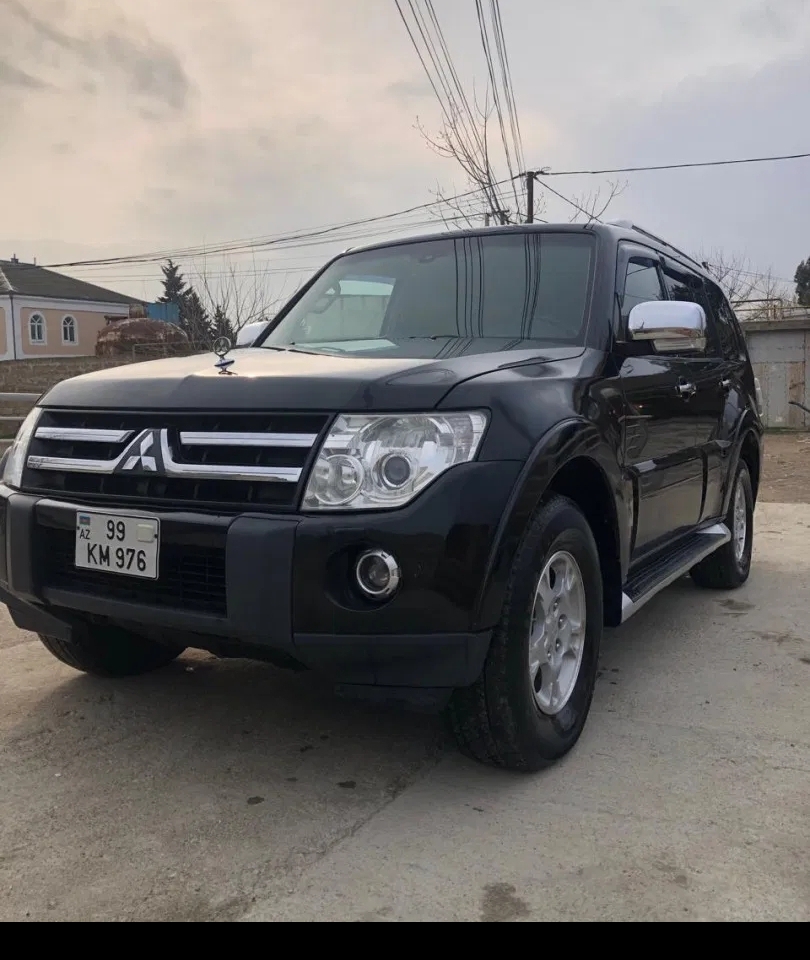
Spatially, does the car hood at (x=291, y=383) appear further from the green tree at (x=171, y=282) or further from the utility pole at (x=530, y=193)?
the green tree at (x=171, y=282)

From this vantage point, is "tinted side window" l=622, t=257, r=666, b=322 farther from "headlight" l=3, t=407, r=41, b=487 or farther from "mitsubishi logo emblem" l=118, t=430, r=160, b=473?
"headlight" l=3, t=407, r=41, b=487

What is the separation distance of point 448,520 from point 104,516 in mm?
1064

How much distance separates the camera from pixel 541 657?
2.82m

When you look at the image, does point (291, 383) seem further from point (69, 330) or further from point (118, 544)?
point (69, 330)

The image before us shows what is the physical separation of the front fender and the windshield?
0.52 m

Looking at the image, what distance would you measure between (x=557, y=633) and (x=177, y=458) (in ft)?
4.36

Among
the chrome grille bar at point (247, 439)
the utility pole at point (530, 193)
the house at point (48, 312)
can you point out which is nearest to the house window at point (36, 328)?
the house at point (48, 312)

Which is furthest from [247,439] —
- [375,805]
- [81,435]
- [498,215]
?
[498,215]

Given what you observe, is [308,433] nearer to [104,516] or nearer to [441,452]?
[441,452]

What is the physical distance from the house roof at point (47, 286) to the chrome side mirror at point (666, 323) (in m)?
49.5

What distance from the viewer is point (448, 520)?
7.72 feet

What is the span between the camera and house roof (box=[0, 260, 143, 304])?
49.1m

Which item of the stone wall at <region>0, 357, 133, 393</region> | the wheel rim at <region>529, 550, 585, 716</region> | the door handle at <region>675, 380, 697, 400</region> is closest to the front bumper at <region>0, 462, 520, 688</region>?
the wheel rim at <region>529, 550, 585, 716</region>

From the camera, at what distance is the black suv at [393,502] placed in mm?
2383
